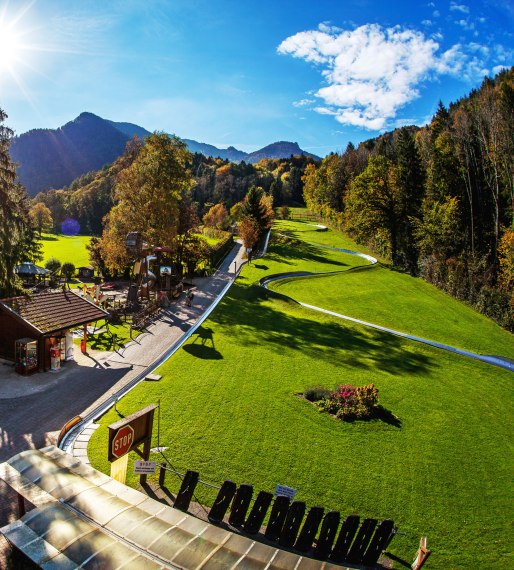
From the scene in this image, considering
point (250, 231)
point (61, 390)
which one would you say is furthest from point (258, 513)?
point (250, 231)

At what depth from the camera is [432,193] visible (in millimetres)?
54125

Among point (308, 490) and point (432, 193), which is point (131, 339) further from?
point (432, 193)

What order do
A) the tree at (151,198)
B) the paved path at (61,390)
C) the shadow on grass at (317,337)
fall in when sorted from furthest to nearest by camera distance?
the tree at (151,198)
the shadow on grass at (317,337)
the paved path at (61,390)

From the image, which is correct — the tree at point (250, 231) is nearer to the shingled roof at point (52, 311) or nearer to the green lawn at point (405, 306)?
the green lawn at point (405, 306)

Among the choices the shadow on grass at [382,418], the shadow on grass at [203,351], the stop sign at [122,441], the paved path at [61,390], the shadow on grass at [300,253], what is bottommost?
the paved path at [61,390]

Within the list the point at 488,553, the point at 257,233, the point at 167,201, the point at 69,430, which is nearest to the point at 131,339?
the point at 69,430

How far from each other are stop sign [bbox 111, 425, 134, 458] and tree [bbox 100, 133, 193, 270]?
32513 mm

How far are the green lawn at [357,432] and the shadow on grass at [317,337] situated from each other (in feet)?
0.58

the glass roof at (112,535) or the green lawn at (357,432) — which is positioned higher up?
the glass roof at (112,535)

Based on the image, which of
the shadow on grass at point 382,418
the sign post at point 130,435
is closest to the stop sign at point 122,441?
the sign post at point 130,435

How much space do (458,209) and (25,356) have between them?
4689 centimetres

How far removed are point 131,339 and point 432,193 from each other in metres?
44.4

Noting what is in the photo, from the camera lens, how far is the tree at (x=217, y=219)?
10024 cm

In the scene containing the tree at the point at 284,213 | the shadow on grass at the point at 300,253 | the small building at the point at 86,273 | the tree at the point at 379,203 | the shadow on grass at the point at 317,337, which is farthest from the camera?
the tree at the point at 284,213
